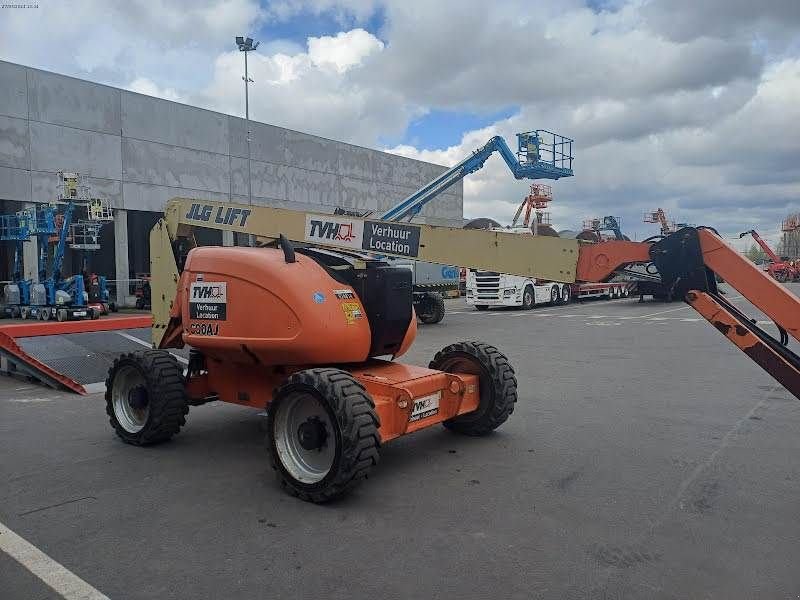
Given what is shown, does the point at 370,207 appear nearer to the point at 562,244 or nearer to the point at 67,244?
the point at 67,244

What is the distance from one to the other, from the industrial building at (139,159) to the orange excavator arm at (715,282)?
18259 millimetres

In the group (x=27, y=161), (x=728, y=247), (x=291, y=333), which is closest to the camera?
(x=728, y=247)

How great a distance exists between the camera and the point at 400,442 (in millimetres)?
6559

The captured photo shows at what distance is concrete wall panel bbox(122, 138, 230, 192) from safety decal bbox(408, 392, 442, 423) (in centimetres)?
2308

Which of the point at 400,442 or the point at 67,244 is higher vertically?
the point at 67,244

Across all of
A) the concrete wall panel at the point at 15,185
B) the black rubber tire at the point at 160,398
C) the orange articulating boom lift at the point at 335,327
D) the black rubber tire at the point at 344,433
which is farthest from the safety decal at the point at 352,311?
the concrete wall panel at the point at 15,185

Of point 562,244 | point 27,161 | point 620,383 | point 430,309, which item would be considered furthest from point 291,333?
point 27,161

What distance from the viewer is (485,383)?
646cm

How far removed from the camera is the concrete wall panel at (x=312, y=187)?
31188mm

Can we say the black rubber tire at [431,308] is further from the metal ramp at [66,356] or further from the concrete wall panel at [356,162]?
the concrete wall panel at [356,162]

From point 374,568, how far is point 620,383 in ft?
22.9

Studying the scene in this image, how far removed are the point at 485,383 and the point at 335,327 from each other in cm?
180

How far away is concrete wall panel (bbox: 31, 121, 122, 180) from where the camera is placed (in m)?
22.7

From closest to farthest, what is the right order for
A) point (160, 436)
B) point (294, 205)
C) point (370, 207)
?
point (160, 436) < point (294, 205) < point (370, 207)
